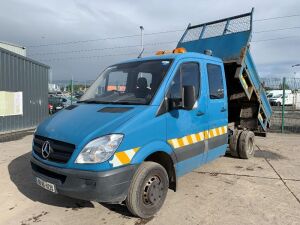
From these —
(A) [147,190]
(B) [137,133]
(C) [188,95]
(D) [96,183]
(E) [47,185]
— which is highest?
(C) [188,95]

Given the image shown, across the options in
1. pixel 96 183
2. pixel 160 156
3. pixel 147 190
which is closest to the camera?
pixel 96 183

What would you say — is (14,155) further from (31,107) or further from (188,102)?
(31,107)

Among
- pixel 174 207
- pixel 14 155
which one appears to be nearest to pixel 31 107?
pixel 14 155

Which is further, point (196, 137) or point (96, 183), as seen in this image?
point (196, 137)

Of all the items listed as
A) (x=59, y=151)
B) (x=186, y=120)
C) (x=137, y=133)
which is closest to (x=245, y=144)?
(x=186, y=120)

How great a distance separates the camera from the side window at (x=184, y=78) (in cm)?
443

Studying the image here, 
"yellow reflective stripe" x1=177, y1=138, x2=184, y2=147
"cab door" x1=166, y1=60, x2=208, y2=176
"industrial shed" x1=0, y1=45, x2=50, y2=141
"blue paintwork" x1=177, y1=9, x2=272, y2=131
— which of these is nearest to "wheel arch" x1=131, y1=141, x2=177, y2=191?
"cab door" x1=166, y1=60, x2=208, y2=176

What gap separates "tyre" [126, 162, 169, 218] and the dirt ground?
0.19 meters

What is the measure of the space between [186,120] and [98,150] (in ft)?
5.49

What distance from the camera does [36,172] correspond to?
415cm

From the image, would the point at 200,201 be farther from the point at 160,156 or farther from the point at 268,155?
the point at 268,155

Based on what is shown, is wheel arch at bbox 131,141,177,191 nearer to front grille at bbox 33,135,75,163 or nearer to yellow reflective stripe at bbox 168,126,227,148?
yellow reflective stripe at bbox 168,126,227,148

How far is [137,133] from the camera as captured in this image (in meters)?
3.78

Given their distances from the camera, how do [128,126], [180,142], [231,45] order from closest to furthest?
[128,126] < [180,142] < [231,45]
